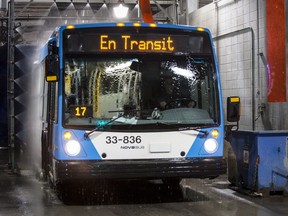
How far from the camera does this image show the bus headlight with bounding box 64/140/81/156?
7992mm

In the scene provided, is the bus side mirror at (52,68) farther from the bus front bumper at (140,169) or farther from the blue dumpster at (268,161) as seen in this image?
the blue dumpster at (268,161)

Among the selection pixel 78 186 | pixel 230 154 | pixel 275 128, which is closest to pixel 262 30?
pixel 275 128

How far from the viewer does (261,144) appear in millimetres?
9250

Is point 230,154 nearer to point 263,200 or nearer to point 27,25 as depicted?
point 263,200

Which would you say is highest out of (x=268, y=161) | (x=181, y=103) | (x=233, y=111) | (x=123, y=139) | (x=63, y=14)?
(x=63, y=14)

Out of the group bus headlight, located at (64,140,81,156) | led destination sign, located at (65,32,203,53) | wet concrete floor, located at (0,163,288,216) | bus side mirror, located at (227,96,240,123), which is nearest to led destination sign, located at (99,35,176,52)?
led destination sign, located at (65,32,203,53)

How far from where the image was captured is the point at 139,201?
911 centimetres

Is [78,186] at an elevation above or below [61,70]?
below

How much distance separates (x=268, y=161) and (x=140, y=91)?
278 centimetres

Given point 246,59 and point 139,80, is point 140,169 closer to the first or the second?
point 139,80

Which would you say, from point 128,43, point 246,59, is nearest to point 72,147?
point 128,43

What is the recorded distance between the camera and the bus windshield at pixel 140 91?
318 inches

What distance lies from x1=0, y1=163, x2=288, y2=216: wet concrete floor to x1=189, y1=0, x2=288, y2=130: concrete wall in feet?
6.63

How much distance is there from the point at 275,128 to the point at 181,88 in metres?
4.26
